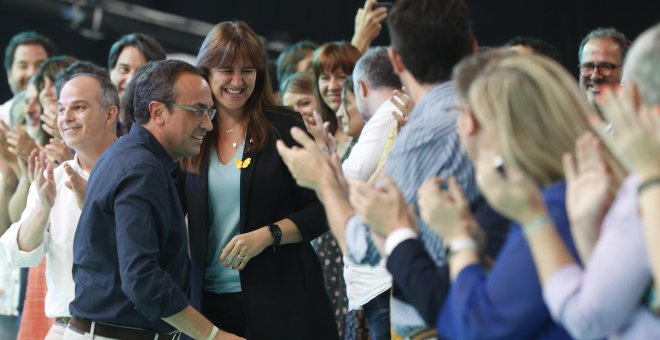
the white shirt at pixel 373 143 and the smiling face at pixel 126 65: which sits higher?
the smiling face at pixel 126 65

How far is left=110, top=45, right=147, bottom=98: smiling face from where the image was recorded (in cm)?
506

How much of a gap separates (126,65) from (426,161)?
2938 mm

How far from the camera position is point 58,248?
3777 mm

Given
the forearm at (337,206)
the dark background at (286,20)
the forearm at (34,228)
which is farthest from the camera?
the dark background at (286,20)

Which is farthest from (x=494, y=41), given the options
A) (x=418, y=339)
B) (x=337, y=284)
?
(x=418, y=339)

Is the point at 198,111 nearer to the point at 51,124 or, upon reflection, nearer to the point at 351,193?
the point at 351,193

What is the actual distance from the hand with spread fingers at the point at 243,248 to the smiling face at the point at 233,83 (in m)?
0.49

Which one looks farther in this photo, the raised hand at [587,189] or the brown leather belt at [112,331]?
the brown leather belt at [112,331]

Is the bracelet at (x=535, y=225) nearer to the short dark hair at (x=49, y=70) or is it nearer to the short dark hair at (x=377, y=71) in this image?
the short dark hair at (x=377, y=71)

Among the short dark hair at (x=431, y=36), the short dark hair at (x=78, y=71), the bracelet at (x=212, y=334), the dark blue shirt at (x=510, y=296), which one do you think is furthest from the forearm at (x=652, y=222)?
the short dark hair at (x=78, y=71)

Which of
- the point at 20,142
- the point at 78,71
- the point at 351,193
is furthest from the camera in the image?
the point at 20,142

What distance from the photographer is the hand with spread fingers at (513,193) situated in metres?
2.00

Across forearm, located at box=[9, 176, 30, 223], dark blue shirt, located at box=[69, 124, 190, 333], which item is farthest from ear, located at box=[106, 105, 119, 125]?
forearm, located at box=[9, 176, 30, 223]

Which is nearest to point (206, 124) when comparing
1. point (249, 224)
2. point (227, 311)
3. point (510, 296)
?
point (249, 224)
